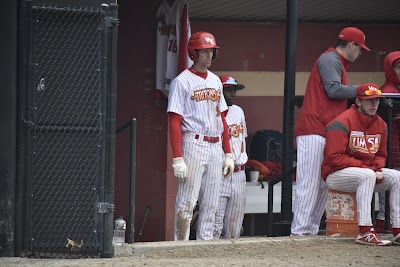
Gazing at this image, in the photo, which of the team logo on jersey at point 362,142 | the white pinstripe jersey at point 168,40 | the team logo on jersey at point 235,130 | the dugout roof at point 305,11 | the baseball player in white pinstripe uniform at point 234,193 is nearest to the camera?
the team logo on jersey at point 362,142

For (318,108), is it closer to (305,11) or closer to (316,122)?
(316,122)

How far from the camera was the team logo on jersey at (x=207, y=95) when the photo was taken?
10250mm

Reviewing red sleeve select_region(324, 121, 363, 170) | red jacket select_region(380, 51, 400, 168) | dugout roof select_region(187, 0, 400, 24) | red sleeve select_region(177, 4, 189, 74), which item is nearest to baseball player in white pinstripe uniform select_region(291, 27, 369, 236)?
red sleeve select_region(324, 121, 363, 170)

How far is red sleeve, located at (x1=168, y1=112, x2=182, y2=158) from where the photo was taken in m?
10.1

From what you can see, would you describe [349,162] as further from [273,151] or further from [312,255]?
[273,151]

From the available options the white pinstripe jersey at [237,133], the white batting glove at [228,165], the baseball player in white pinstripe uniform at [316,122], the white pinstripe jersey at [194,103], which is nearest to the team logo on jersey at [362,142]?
the baseball player in white pinstripe uniform at [316,122]

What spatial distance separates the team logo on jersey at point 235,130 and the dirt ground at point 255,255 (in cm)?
179

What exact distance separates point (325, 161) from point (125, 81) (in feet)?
10.7

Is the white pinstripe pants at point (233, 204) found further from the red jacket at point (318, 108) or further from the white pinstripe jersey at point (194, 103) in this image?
the white pinstripe jersey at point (194, 103)

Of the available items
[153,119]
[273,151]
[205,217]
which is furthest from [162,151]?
[205,217]

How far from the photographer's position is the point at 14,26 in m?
9.07

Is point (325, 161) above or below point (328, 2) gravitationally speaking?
below

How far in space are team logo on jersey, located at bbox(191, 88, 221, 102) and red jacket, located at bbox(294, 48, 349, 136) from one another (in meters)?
0.87

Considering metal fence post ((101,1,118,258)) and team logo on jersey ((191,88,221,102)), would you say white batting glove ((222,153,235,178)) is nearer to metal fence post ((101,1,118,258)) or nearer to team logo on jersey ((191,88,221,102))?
team logo on jersey ((191,88,221,102))
